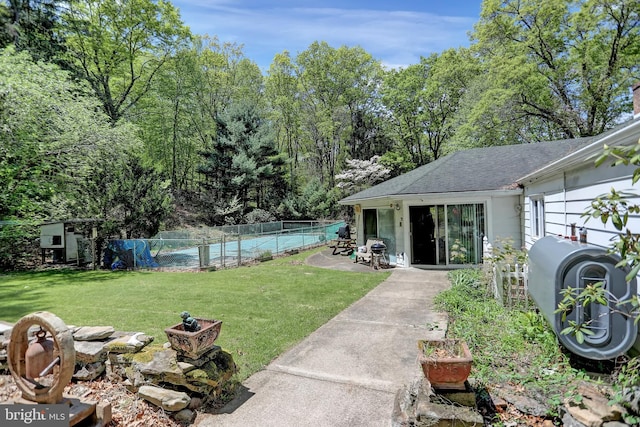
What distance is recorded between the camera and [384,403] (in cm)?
342

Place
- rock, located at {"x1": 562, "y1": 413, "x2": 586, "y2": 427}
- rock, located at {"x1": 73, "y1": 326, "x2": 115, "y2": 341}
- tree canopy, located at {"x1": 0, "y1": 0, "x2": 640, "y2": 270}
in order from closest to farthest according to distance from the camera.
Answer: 1. rock, located at {"x1": 562, "y1": 413, "x2": 586, "y2": 427}
2. rock, located at {"x1": 73, "y1": 326, "x2": 115, "y2": 341}
3. tree canopy, located at {"x1": 0, "y1": 0, "x2": 640, "y2": 270}

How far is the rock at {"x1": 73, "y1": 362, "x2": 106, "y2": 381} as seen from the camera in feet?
12.4

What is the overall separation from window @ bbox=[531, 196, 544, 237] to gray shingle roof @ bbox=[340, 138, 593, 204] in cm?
137

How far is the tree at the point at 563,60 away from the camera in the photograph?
639 inches

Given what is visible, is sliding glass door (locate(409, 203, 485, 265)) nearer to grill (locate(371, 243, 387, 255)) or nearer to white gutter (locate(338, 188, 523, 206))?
white gutter (locate(338, 188, 523, 206))

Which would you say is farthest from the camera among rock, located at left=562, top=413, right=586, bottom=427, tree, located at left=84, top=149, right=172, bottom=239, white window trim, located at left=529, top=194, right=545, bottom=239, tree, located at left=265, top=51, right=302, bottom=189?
tree, located at left=265, top=51, right=302, bottom=189

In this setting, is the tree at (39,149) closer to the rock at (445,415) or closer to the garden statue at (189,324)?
the garden statue at (189,324)

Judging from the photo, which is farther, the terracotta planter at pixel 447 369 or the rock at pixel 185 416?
the rock at pixel 185 416

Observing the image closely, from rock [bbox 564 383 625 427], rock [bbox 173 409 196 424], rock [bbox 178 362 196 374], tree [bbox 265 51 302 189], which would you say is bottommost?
rock [bbox 173 409 196 424]

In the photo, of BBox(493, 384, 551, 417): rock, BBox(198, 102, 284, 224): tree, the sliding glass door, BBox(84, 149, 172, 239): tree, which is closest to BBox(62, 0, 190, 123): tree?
BBox(198, 102, 284, 224): tree

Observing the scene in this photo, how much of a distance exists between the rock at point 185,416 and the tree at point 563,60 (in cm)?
2037

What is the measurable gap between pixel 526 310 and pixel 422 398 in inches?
146

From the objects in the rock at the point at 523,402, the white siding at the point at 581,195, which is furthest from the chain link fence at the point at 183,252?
the rock at the point at 523,402

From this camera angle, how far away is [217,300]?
307 inches
